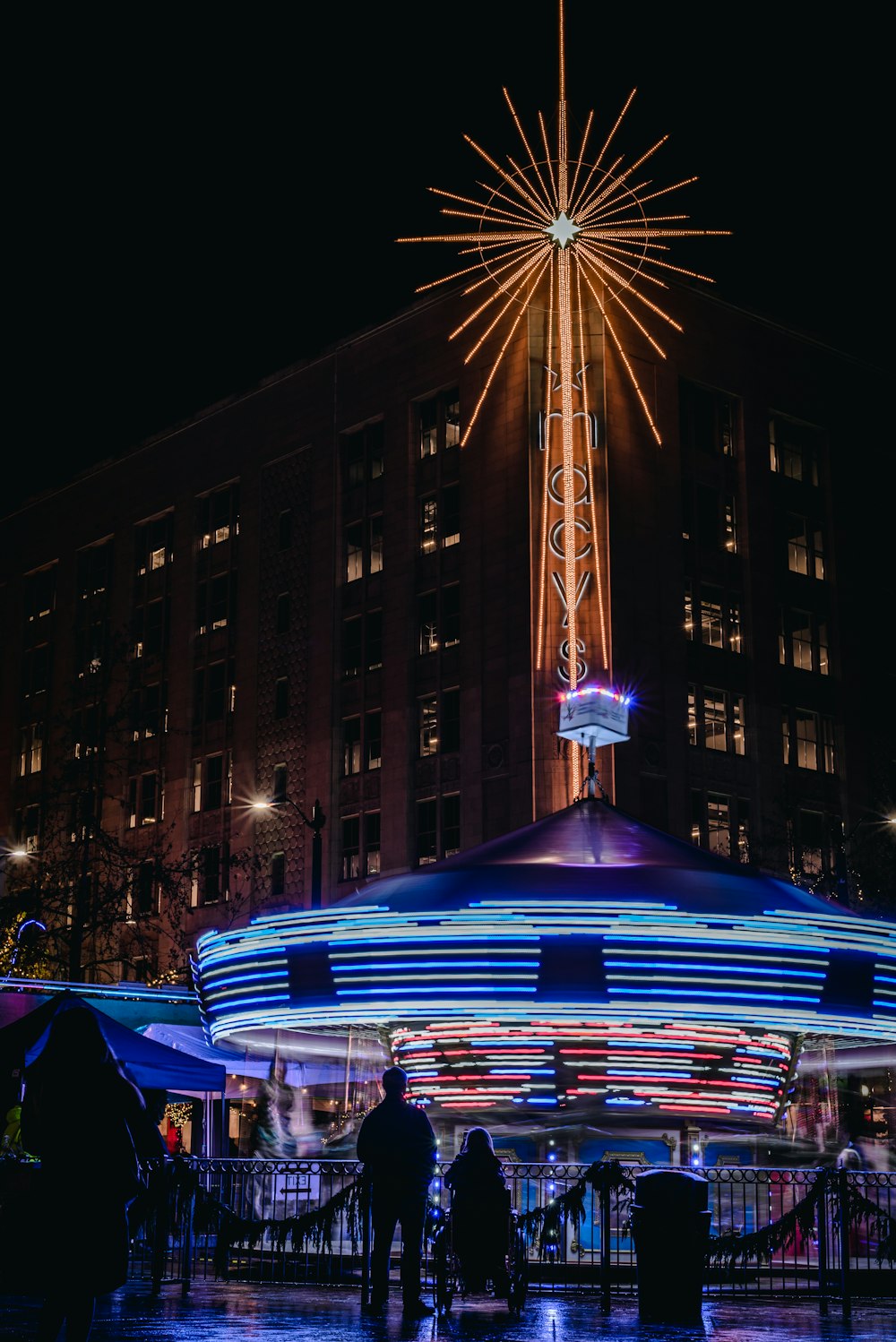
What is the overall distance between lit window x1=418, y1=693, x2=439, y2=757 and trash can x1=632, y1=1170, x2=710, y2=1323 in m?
40.9

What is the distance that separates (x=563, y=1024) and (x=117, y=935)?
151 feet

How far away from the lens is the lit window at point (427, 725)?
5689 centimetres

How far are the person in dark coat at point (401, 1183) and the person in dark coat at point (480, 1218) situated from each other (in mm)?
1162

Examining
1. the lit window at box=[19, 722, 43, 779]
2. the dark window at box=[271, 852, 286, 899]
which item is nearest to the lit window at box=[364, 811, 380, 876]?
the dark window at box=[271, 852, 286, 899]

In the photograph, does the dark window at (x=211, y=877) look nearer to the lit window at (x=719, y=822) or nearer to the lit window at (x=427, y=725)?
the lit window at (x=427, y=725)

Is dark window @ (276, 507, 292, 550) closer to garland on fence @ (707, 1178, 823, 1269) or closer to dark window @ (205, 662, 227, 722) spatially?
dark window @ (205, 662, 227, 722)

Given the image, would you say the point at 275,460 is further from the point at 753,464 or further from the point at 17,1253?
the point at 17,1253

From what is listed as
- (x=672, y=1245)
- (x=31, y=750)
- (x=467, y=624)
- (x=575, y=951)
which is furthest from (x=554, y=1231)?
(x=31, y=750)

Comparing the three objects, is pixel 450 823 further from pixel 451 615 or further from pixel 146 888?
pixel 146 888

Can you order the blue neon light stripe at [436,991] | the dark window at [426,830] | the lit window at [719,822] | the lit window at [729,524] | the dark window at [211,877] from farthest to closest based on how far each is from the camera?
the dark window at [211,877] → the lit window at [729,524] → the dark window at [426,830] → the lit window at [719,822] → the blue neon light stripe at [436,991]

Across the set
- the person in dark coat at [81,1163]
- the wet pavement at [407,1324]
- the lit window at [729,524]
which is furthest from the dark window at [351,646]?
the person in dark coat at [81,1163]

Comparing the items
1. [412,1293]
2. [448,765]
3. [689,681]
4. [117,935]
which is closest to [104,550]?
[117,935]

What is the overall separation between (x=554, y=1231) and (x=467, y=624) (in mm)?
36297

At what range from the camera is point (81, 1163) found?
925 centimetres
